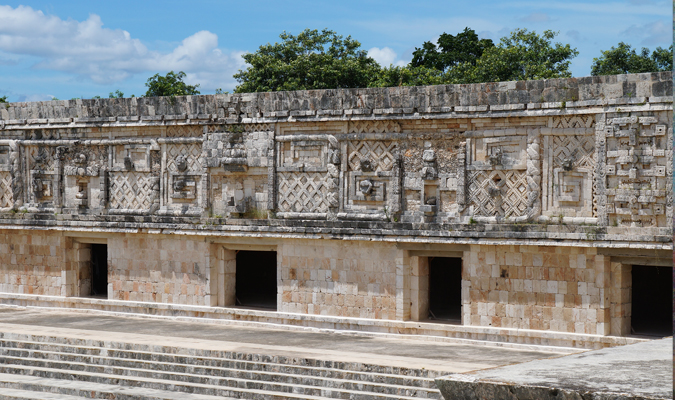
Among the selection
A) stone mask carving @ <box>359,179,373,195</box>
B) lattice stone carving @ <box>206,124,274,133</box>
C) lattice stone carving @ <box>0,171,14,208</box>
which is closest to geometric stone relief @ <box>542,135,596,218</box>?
stone mask carving @ <box>359,179,373,195</box>

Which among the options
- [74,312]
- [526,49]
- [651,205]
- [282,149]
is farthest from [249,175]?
[526,49]

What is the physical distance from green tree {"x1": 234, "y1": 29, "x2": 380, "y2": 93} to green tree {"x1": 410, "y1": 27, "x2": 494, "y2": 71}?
2657 millimetres

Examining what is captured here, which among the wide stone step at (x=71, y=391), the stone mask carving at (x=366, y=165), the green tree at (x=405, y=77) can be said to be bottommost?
the wide stone step at (x=71, y=391)

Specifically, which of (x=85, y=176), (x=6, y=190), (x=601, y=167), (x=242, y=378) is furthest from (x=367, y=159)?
(x=6, y=190)

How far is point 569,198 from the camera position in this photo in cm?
1169

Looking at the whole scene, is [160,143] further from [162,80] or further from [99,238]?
[162,80]

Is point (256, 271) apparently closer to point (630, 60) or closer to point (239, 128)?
point (239, 128)

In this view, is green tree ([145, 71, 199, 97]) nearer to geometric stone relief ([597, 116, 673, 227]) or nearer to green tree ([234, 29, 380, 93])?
green tree ([234, 29, 380, 93])

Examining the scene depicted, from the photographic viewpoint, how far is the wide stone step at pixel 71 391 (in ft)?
34.1

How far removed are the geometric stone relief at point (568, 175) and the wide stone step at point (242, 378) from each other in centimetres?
372

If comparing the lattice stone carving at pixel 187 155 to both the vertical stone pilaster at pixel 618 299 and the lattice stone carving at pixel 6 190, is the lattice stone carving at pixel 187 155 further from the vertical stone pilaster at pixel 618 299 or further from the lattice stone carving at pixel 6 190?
the vertical stone pilaster at pixel 618 299

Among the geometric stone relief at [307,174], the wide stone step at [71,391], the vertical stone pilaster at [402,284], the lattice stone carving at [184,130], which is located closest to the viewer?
Result: the wide stone step at [71,391]

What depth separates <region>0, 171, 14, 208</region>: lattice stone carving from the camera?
16469mm

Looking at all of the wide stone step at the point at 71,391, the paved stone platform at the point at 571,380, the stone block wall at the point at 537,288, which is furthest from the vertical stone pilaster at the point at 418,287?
the paved stone platform at the point at 571,380
